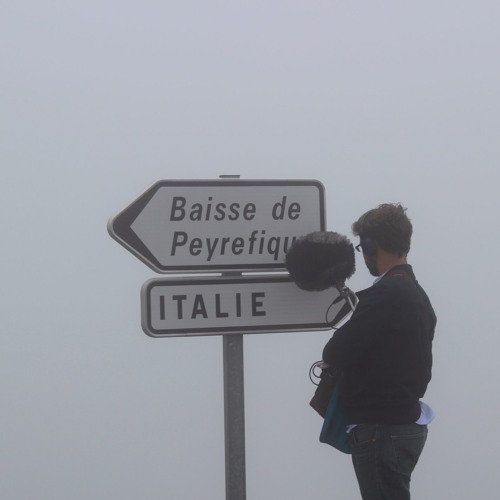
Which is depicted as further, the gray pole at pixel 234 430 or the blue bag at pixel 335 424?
the blue bag at pixel 335 424

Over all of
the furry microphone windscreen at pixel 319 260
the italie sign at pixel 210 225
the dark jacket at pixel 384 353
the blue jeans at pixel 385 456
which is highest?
the italie sign at pixel 210 225

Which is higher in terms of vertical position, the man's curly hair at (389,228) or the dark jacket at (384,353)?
the man's curly hair at (389,228)

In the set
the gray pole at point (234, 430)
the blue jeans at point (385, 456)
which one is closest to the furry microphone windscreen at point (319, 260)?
the gray pole at point (234, 430)

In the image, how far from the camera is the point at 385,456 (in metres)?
2.22

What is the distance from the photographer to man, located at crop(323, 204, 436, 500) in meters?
2.16

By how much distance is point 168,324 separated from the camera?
2.11m

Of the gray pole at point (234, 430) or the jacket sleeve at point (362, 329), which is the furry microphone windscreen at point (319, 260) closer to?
the jacket sleeve at point (362, 329)

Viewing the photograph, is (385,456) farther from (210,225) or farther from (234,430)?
(210,225)

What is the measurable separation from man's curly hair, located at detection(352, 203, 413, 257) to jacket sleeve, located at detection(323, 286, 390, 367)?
165 mm

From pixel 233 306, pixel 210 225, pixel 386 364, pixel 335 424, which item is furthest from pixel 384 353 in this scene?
pixel 210 225

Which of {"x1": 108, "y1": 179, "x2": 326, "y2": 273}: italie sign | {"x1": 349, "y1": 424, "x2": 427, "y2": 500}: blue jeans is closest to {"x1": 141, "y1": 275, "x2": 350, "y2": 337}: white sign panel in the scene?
{"x1": 108, "y1": 179, "x2": 326, "y2": 273}: italie sign

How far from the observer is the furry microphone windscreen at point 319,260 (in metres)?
2.12

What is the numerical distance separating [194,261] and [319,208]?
13.9 inches

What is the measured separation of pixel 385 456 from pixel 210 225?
2.33 feet
